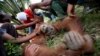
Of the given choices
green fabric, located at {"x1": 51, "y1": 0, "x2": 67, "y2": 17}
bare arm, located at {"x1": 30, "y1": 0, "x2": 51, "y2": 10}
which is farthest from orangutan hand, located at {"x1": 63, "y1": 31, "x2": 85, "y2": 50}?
green fabric, located at {"x1": 51, "y1": 0, "x2": 67, "y2": 17}

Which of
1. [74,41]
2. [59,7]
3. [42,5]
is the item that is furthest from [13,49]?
[59,7]

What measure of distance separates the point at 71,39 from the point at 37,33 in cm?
74

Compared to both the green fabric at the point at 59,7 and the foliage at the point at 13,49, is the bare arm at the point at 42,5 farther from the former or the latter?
the foliage at the point at 13,49

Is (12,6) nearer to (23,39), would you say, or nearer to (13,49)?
(13,49)

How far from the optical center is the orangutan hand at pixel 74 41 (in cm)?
342

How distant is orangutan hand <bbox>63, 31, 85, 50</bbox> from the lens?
135 inches

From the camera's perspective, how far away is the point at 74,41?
134 inches

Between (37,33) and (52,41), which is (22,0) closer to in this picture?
(52,41)

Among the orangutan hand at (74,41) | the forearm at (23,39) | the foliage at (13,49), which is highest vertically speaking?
the orangutan hand at (74,41)

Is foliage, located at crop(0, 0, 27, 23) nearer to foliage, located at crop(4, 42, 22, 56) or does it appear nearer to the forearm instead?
foliage, located at crop(4, 42, 22, 56)

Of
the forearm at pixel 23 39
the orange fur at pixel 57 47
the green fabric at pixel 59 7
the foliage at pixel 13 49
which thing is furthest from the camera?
the green fabric at pixel 59 7

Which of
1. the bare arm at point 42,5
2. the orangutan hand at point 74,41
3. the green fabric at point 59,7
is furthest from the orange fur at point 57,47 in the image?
the green fabric at point 59,7

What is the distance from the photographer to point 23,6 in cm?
822

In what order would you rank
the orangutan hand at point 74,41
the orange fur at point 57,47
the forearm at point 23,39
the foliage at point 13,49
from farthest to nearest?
the foliage at point 13,49 → the forearm at point 23,39 → the orange fur at point 57,47 → the orangutan hand at point 74,41
